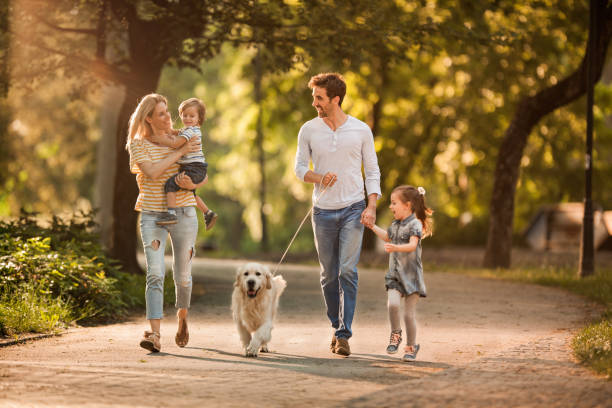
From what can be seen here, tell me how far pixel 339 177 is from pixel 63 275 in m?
3.86

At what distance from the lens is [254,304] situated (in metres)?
8.02

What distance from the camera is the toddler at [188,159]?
7961 mm

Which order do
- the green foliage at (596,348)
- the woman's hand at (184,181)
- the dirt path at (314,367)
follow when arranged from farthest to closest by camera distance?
the woman's hand at (184,181)
the green foliage at (596,348)
the dirt path at (314,367)

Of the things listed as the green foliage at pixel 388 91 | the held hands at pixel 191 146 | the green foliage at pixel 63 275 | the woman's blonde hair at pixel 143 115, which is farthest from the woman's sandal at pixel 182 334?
the green foliage at pixel 388 91

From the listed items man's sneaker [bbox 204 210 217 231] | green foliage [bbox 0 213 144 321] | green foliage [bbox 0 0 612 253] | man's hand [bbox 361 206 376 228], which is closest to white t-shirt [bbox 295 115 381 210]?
man's hand [bbox 361 206 376 228]

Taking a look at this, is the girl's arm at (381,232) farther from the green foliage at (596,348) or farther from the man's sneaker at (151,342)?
the man's sneaker at (151,342)

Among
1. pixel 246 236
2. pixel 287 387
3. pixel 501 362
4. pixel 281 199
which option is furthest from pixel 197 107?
pixel 246 236

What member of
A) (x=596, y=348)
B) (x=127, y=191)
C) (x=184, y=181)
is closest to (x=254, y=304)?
(x=184, y=181)

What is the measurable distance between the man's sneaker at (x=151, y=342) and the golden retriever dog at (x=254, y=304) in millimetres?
705

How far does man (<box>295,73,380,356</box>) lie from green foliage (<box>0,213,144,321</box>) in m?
3.31

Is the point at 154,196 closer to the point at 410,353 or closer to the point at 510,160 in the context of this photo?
the point at 410,353

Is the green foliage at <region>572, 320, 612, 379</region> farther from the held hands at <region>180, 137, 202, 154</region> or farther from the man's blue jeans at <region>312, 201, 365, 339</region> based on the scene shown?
the held hands at <region>180, 137, 202, 154</region>

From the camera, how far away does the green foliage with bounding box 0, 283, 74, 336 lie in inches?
352

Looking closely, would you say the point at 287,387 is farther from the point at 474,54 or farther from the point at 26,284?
the point at 474,54
